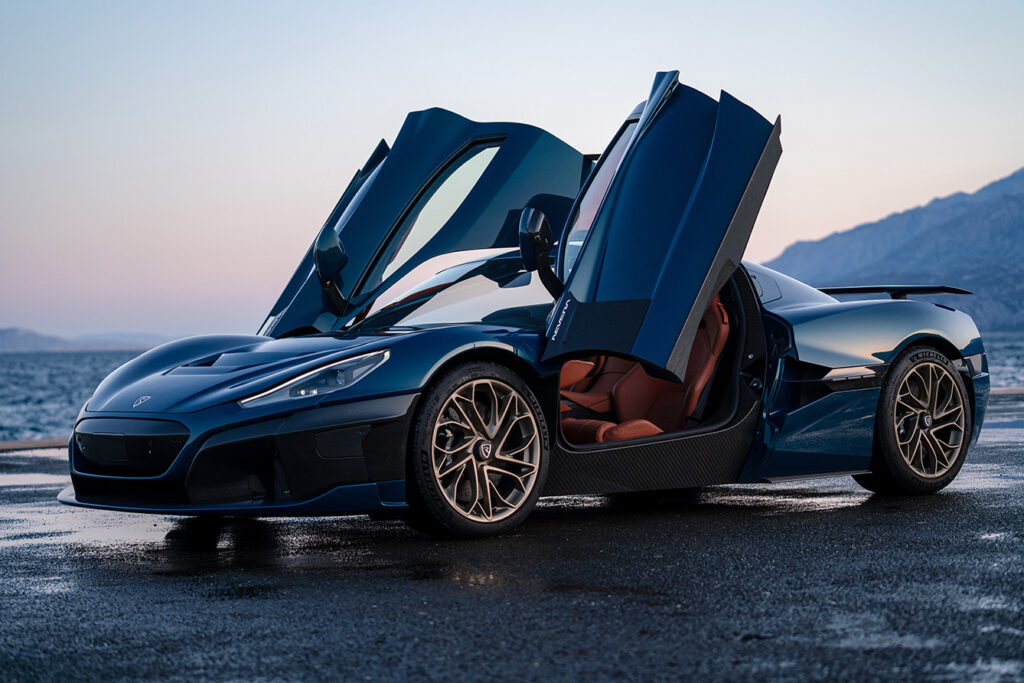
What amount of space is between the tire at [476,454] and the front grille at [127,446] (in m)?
0.96

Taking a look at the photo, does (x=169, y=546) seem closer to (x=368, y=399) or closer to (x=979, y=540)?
(x=368, y=399)

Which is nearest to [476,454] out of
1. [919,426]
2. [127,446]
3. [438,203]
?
[127,446]

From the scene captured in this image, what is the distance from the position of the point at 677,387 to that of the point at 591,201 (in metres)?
1.20

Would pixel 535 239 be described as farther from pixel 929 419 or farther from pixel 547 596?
pixel 929 419

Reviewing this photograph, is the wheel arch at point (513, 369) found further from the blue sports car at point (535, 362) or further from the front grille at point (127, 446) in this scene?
the front grille at point (127, 446)

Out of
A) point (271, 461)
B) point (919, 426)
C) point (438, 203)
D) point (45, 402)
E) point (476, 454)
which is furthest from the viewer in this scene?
point (45, 402)

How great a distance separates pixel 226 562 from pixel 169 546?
65 centimetres

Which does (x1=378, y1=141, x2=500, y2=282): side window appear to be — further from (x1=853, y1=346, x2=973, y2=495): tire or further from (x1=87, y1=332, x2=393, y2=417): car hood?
(x1=853, y1=346, x2=973, y2=495): tire

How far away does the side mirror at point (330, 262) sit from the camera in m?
5.82

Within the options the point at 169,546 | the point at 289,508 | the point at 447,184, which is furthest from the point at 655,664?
the point at 447,184

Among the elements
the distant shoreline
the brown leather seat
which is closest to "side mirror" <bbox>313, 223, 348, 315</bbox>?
the brown leather seat

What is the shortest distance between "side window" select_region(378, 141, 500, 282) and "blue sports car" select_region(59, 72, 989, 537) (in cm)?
1

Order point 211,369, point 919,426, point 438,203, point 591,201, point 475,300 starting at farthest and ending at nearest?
point 438,203
point 919,426
point 475,300
point 591,201
point 211,369

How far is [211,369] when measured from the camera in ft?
16.8
